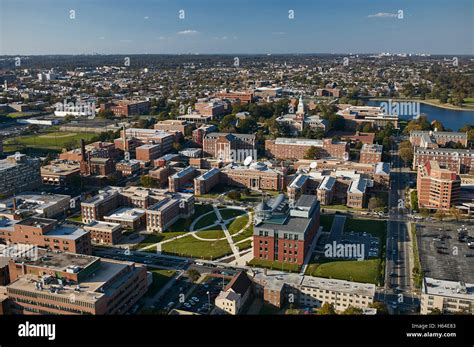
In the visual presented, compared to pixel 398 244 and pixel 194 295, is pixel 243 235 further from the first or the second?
pixel 398 244

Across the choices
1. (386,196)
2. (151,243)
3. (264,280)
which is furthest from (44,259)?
(386,196)

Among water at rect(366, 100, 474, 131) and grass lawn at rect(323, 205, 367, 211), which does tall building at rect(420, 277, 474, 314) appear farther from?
water at rect(366, 100, 474, 131)

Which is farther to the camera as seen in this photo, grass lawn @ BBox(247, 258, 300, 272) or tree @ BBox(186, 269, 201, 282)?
grass lawn @ BBox(247, 258, 300, 272)

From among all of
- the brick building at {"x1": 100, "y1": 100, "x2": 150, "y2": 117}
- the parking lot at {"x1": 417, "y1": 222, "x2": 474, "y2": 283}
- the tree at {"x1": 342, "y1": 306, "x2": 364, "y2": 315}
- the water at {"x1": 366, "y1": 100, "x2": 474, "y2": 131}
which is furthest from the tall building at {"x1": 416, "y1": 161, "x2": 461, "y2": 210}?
the brick building at {"x1": 100, "y1": 100, "x2": 150, "y2": 117}

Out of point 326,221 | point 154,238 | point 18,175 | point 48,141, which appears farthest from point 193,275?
point 48,141

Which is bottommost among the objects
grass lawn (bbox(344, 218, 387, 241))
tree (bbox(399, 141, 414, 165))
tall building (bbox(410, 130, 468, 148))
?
grass lawn (bbox(344, 218, 387, 241))

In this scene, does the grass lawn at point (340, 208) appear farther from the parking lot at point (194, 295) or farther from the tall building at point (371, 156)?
the parking lot at point (194, 295)

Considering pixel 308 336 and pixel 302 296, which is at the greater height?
pixel 308 336

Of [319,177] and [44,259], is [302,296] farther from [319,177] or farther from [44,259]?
[319,177]
